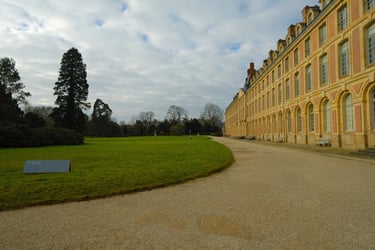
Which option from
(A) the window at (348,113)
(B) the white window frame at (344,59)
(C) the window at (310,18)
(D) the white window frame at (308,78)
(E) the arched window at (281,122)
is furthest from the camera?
(E) the arched window at (281,122)

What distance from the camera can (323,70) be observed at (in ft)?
70.5

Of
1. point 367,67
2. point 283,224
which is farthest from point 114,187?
point 367,67

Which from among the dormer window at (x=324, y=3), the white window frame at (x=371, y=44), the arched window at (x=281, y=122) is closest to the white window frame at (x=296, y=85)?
the arched window at (x=281, y=122)

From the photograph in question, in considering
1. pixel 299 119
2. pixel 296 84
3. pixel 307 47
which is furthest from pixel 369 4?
pixel 299 119

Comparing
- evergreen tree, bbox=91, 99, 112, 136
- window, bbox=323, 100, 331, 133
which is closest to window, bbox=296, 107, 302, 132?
window, bbox=323, 100, 331, 133

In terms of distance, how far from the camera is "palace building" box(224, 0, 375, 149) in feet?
51.8

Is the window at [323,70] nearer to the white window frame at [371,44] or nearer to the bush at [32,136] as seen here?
the white window frame at [371,44]

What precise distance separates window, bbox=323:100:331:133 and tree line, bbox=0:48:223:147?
2748 centimetres

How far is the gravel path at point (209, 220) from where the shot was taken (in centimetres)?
319

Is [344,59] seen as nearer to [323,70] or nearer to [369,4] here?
[323,70]

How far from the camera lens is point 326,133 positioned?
2086 centimetres

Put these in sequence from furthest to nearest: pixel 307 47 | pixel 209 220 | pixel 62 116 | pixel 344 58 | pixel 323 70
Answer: pixel 62 116
pixel 307 47
pixel 323 70
pixel 344 58
pixel 209 220

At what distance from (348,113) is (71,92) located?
4112cm

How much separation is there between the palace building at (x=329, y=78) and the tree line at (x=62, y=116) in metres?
26.7
